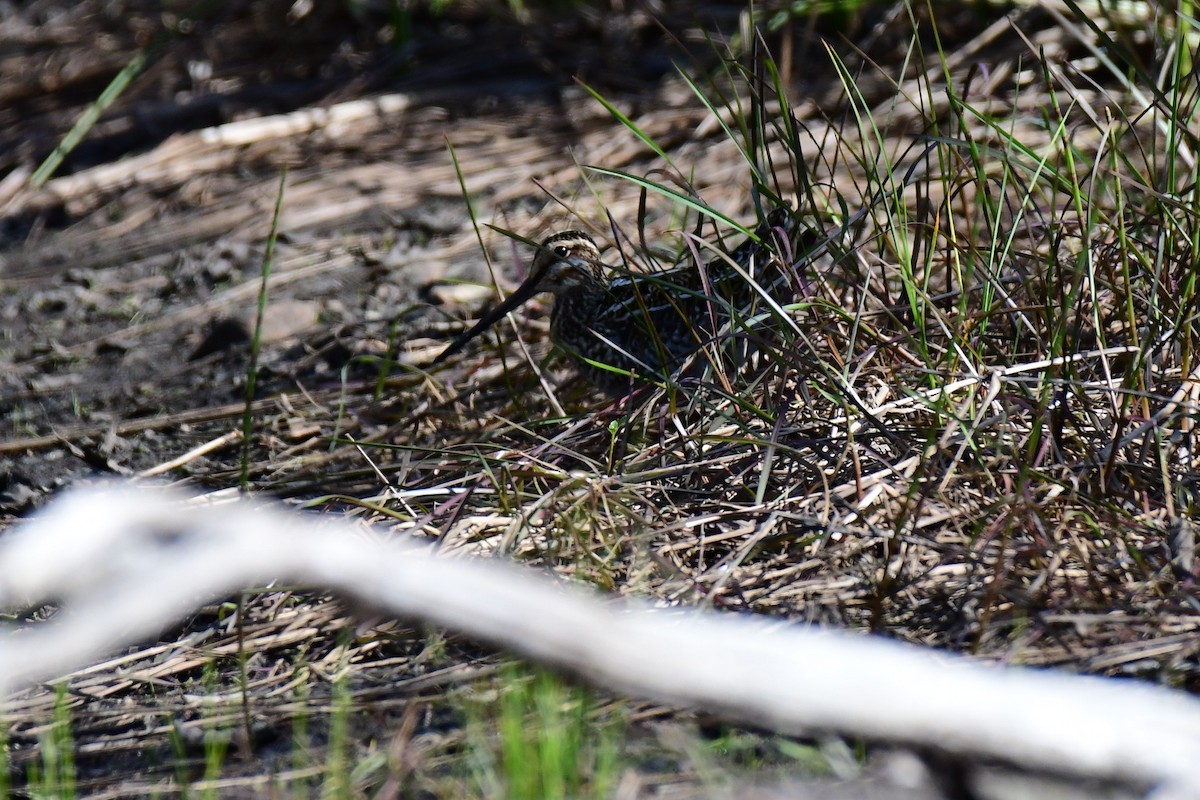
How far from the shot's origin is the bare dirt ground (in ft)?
8.65

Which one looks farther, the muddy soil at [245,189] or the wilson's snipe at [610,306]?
the muddy soil at [245,189]

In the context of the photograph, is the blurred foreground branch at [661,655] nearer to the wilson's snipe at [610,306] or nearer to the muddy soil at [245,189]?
the wilson's snipe at [610,306]

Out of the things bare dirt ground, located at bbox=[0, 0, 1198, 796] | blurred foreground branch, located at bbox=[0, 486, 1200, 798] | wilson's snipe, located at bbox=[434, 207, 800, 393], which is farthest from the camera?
wilson's snipe, located at bbox=[434, 207, 800, 393]

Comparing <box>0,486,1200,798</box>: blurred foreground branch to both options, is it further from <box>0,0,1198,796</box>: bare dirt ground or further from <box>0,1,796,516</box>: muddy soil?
<box>0,1,796,516</box>: muddy soil

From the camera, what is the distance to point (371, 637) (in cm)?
294

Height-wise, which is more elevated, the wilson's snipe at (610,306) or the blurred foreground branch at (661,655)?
the blurred foreground branch at (661,655)

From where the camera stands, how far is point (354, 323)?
192 inches

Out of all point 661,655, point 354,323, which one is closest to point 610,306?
point 354,323

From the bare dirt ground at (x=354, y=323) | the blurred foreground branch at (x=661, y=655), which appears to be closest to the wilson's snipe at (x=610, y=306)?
the bare dirt ground at (x=354, y=323)

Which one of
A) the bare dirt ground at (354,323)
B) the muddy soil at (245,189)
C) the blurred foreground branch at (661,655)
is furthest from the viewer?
the muddy soil at (245,189)

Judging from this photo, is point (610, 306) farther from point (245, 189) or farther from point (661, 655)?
point (245, 189)

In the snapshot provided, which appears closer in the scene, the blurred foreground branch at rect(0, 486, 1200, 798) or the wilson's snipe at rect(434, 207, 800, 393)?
the blurred foreground branch at rect(0, 486, 1200, 798)

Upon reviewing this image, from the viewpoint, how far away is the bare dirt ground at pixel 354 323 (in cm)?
264

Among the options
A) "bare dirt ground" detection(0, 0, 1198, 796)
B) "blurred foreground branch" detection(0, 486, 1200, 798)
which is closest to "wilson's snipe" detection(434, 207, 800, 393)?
"bare dirt ground" detection(0, 0, 1198, 796)
